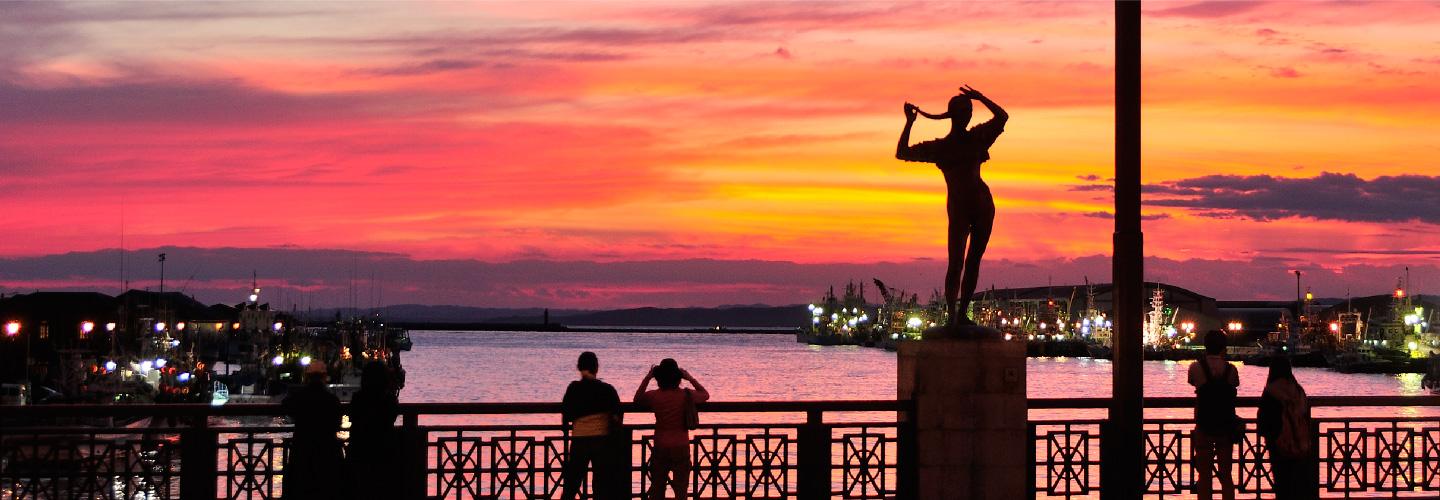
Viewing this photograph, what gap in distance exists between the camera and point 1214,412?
38.9ft

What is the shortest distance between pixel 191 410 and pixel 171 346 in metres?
85.3

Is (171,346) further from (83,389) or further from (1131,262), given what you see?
(1131,262)

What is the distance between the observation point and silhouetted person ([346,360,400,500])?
33.9 ft

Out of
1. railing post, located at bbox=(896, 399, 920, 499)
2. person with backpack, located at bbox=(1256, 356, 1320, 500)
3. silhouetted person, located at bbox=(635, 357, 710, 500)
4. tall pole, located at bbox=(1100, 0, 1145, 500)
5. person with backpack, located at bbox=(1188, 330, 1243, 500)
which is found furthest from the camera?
railing post, located at bbox=(896, 399, 920, 499)

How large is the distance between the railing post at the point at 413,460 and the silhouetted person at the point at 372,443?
53cm

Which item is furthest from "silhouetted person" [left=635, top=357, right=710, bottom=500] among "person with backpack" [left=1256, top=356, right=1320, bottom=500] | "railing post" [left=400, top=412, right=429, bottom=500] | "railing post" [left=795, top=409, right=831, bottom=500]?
"person with backpack" [left=1256, top=356, right=1320, bottom=500]

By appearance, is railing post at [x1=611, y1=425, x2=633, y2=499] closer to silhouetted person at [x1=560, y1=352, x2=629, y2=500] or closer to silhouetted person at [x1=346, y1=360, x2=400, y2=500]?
silhouetted person at [x1=560, y1=352, x2=629, y2=500]

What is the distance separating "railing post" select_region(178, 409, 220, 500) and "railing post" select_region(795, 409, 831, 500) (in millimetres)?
4677

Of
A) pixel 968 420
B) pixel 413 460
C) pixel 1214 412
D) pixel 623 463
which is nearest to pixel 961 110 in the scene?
pixel 968 420

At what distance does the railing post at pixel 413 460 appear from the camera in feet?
36.6

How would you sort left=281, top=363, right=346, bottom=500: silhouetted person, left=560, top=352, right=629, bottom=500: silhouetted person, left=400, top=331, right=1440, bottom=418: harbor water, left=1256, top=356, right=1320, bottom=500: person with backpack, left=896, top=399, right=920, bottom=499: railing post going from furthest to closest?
left=400, top=331, right=1440, bottom=418: harbor water → left=896, top=399, right=920, bottom=499: railing post → left=1256, top=356, right=1320, bottom=500: person with backpack → left=560, top=352, right=629, bottom=500: silhouetted person → left=281, top=363, right=346, bottom=500: silhouetted person

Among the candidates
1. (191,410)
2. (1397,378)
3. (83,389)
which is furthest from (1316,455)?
(1397,378)

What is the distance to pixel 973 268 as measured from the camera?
12297mm

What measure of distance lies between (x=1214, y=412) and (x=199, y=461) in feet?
27.0
